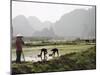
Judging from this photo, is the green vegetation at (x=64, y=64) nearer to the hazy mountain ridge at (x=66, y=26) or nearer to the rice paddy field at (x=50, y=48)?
the rice paddy field at (x=50, y=48)

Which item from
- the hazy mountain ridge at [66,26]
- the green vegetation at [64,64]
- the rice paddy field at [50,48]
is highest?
the hazy mountain ridge at [66,26]

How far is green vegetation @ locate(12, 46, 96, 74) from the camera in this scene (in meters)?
1.95

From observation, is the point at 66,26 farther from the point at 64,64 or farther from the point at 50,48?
the point at 64,64

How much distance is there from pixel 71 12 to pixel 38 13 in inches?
14.3

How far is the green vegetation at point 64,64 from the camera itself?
1.95 m

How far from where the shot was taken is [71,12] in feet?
6.93

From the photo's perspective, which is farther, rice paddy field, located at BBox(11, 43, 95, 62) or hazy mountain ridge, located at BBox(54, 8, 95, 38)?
hazy mountain ridge, located at BBox(54, 8, 95, 38)

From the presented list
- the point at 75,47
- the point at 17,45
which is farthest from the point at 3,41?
the point at 75,47

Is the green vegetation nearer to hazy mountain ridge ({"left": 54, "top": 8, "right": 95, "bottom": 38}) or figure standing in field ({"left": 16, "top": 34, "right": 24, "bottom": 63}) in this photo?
figure standing in field ({"left": 16, "top": 34, "right": 24, "bottom": 63})

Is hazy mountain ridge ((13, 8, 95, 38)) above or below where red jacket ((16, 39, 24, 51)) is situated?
above

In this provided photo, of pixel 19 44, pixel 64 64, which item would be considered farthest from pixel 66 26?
pixel 19 44

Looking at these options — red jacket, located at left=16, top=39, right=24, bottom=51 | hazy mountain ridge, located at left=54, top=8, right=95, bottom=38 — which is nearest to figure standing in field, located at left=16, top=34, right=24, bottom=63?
red jacket, located at left=16, top=39, right=24, bottom=51

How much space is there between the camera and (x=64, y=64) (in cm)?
208

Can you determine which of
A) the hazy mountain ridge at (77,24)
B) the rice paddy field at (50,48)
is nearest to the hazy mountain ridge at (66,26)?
the hazy mountain ridge at (77,24)
